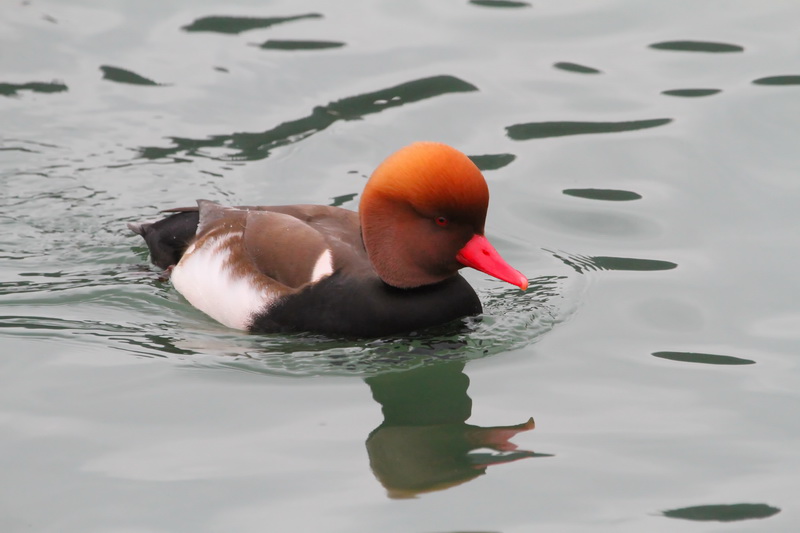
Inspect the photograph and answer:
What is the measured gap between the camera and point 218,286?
659cm

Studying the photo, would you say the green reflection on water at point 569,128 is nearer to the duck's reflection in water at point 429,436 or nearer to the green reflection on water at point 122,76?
the green reflection on water at point 122,76

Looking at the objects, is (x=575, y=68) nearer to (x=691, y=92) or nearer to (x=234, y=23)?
(x=691, y=92)

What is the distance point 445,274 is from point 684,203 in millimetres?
2479

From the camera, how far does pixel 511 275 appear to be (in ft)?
19.4

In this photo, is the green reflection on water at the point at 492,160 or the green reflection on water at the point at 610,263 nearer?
the green reflection on water at the point at 610,263

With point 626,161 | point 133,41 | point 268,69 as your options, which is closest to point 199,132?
point 268,69

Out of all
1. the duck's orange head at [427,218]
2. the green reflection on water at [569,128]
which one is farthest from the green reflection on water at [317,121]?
the duck's orange head at [427,218]

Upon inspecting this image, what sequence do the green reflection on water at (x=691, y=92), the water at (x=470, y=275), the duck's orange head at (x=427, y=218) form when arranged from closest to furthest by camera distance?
the water at (x=470, y=275)
the duck's orange head at (x=427, y=218)
the green reflection on water at (x=691, y=92)

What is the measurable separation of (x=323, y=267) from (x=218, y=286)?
783mm

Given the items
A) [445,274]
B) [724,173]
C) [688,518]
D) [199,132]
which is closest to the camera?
[688,518]

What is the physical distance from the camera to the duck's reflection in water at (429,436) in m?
4.83

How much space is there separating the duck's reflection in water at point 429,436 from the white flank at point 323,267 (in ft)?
2.29

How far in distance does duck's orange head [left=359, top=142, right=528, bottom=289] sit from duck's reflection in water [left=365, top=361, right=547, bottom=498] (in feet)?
1.77

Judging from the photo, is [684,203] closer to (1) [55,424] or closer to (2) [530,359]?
(2) [530,359]
